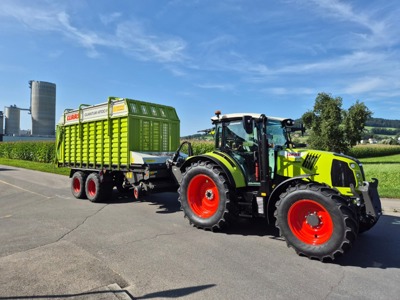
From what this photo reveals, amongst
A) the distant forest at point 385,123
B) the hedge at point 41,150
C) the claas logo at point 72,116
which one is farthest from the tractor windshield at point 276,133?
the distant forest at point 385,123

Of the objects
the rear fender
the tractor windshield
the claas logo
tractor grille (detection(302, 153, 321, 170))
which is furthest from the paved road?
the claas logo

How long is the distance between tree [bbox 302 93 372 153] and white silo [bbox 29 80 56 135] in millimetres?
52561

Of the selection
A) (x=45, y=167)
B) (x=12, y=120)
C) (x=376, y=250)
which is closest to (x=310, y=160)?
(x=376, y=250)

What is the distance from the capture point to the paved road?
12.3 ft

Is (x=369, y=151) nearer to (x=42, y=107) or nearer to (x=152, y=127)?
(x=152, y=127)

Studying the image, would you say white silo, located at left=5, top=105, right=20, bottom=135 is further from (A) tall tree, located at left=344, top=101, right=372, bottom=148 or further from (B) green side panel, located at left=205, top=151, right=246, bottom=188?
(B) green side panel, located at left=205, top=151, right=246, bottom=188

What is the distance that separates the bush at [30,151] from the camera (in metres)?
30.5

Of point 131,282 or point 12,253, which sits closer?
point 131,282

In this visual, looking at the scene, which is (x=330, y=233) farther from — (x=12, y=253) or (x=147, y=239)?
(x=12, y=253)

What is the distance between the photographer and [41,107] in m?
63.8

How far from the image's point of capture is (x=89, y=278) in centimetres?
405

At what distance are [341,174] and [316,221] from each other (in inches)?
37.6

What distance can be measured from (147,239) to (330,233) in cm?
315

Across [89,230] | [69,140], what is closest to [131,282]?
[89,230]
